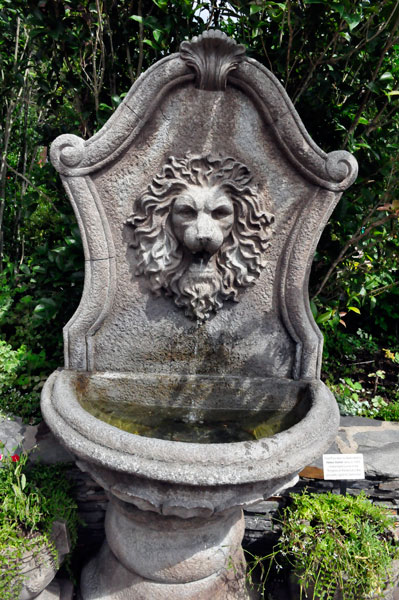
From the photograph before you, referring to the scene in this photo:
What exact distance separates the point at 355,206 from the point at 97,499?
7.46 ft

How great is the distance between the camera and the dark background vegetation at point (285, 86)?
91.7 inches

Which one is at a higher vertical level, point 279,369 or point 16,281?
point 16,281

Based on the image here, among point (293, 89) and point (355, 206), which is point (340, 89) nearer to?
point (293, 89)

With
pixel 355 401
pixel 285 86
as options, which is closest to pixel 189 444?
pixel 355 401

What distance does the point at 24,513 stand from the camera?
5.52ft

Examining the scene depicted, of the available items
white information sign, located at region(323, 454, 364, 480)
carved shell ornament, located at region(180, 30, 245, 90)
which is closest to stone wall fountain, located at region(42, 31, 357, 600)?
carved shell ornament, located at region(180, 30, 245, 90)

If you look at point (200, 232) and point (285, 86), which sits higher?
point (285, 86)

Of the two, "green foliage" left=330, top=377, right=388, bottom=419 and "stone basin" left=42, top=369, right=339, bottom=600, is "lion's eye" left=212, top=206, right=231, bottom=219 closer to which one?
"stone basin" left=42, top=369, right=339, bottom=600

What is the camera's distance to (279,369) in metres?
2.18

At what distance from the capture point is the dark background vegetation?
91.7 inches

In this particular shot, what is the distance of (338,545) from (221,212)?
1.54 m

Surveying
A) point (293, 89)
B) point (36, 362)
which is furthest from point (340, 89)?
point (36, 362)

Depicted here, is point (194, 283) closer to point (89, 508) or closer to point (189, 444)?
point (189, 444)

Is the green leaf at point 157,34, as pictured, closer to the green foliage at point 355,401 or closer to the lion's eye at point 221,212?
the lion's eye at point 221,212
